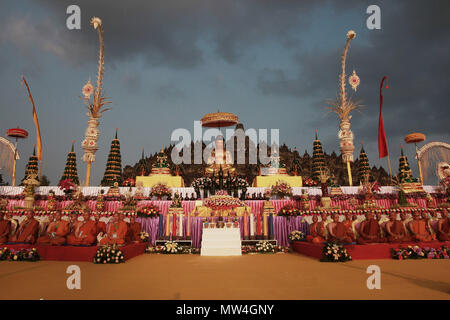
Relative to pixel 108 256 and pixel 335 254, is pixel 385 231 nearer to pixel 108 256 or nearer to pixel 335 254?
pixel 335 254

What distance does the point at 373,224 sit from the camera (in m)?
8.26

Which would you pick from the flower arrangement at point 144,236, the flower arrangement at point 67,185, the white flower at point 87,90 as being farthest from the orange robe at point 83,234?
the white flower at point 87,90

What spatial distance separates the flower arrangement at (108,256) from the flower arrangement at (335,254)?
556 centimetres

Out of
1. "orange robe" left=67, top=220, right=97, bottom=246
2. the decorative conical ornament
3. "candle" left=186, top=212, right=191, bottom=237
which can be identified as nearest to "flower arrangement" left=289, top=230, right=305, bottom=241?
"candle" left=186, top=212, right=191, bottom=237

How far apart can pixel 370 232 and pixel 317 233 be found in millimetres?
1608

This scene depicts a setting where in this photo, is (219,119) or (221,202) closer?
(221,202)

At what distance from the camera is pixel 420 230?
8.47 metres

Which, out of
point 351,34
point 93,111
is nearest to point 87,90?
point 93,111

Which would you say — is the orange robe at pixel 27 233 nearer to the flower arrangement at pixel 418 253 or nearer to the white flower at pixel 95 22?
the flower arrangement at pixel 418 253

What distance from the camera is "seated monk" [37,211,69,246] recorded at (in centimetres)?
831
